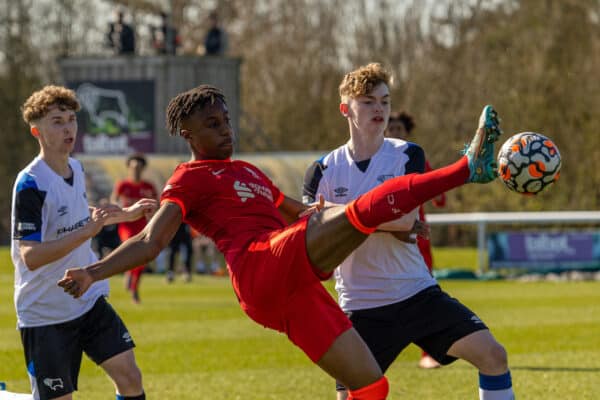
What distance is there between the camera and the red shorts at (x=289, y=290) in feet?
17.7

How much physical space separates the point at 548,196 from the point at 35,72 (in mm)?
21762

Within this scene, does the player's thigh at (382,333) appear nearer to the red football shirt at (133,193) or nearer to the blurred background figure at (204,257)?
the red football shirt at (133,193)

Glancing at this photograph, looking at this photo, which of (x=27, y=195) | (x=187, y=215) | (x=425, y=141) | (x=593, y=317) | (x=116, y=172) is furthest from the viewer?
(x=425, y=141)

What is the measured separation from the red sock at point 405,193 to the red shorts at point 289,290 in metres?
0.34

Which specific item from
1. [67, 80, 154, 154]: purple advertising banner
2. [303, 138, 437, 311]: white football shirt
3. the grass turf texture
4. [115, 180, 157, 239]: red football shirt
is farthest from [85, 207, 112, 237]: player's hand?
[67, 80, 154, 154]: purple advertising banner

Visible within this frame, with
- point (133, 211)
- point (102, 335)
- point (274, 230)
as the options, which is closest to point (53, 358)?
point (102, 335)

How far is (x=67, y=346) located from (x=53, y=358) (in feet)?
0.47

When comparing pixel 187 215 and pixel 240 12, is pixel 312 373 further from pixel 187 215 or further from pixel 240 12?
pixel 240 12

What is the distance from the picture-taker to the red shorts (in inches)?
213

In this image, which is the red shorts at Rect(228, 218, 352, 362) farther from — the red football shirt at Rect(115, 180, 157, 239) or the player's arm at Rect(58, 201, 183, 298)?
the red football shirt at Rect(115, 180, 157, 239)

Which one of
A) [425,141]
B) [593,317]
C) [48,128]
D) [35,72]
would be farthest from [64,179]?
[35,72]

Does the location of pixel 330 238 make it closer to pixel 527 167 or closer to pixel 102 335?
pixel 527 167

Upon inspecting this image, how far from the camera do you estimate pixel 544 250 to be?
81.0ft

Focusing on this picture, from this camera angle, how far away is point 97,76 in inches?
1505
